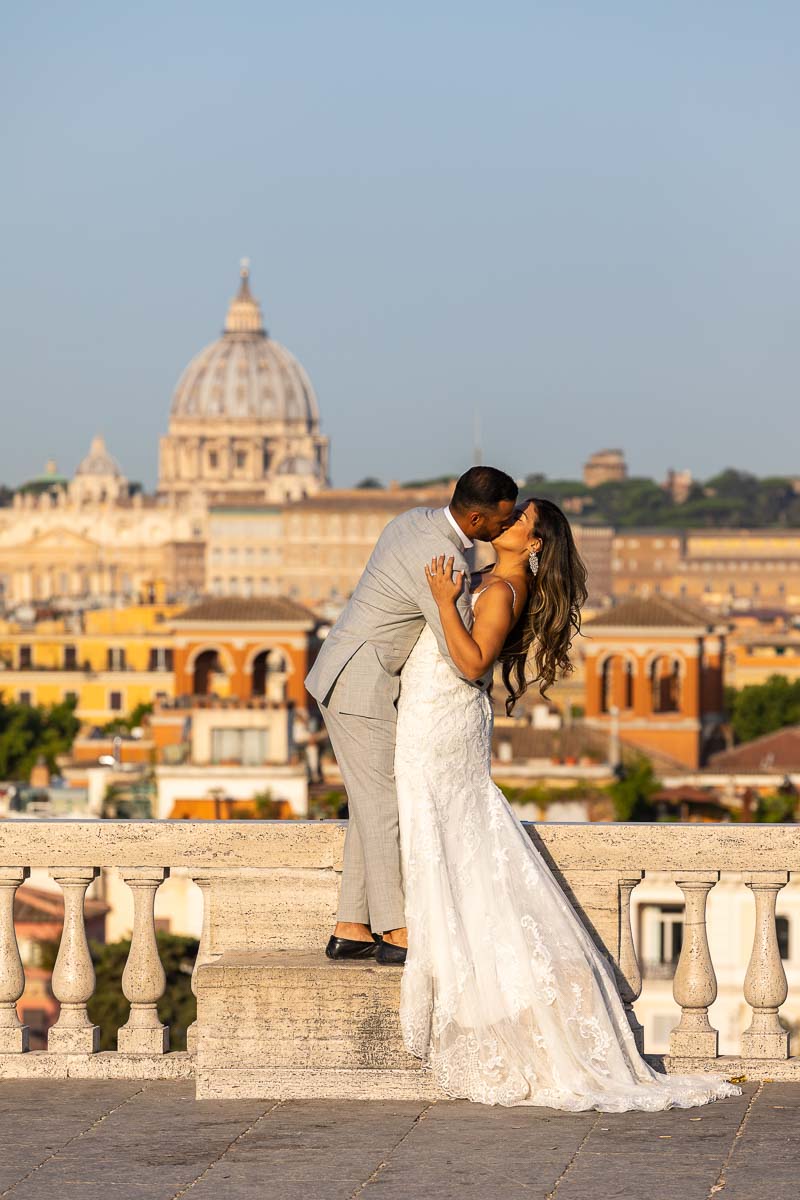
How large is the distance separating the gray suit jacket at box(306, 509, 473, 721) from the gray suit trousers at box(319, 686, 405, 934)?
4 cm

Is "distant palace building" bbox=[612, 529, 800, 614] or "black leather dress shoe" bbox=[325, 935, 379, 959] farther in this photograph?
"distant palace building" bbox=[612, 529, 800, 614]

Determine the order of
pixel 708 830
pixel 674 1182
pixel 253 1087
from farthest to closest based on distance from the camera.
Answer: pixel 708 830, pixel 253 1087, pixel 674 1182

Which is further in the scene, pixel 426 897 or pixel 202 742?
pixel 202 742

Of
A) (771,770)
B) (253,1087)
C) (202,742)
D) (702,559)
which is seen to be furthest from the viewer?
(702,559)

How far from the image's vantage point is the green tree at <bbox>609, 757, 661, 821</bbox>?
43.2 m

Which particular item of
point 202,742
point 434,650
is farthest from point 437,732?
point 202,742

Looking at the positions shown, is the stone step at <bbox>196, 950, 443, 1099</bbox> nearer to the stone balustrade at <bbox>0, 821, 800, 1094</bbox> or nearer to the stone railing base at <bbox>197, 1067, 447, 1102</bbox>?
the stone railing base at <bbox>197, 1067, 447, 1102</bbox>

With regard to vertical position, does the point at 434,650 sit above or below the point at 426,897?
above

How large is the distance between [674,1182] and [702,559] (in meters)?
178

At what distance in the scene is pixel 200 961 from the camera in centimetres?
701

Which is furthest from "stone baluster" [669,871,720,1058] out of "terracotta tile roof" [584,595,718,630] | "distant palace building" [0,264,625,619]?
"distant palace building" [0,264,625,619]

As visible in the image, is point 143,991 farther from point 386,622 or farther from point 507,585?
point 507,585

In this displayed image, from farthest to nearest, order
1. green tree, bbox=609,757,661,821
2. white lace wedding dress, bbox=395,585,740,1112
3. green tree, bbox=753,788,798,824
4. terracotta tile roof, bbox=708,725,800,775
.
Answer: terracotta tile roof, bbox=708,725,800,775 → green tree, bbox=609,757,661,821 → green tree, bbox=753,788,798,824 → white lace wedding dress, bbox=395,585,740,1112

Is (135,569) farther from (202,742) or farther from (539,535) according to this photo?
(539,535)
